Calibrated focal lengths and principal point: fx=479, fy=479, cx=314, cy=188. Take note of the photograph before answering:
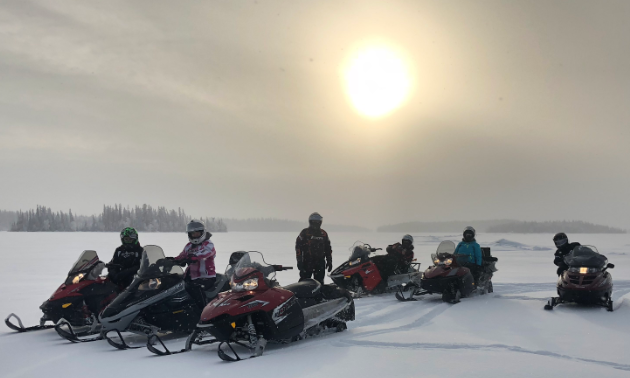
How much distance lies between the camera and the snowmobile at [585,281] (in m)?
7.97

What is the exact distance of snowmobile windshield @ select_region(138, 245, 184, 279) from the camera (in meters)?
6.29

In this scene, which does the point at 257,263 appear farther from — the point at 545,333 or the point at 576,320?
the point at 576,320

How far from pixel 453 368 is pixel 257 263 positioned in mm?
2483

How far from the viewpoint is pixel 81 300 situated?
690cm

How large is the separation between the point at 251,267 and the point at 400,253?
6399 millimetres

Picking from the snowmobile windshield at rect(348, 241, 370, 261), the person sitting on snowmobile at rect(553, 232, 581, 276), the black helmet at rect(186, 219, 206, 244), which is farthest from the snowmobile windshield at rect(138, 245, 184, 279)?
the person sitting on snowmobile at rect(553, 232, 581, 276)

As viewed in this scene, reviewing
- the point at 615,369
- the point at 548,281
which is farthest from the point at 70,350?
the point at 548,281

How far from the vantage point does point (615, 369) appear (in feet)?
14.6

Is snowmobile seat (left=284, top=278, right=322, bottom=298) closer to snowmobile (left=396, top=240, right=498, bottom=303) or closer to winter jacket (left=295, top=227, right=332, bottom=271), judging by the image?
winter jacket (left=295, top=227, right=332, bottom=271)

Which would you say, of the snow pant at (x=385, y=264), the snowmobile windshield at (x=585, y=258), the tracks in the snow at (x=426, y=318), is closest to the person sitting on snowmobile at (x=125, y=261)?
the tracks in the snow at (x=426, y=318)

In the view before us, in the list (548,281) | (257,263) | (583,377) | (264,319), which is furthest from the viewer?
(548,281)

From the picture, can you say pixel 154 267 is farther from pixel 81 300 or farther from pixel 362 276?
pixel 362 276

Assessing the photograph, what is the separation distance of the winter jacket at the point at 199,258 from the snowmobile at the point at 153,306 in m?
0.20

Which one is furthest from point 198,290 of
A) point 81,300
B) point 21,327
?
point 21,327
